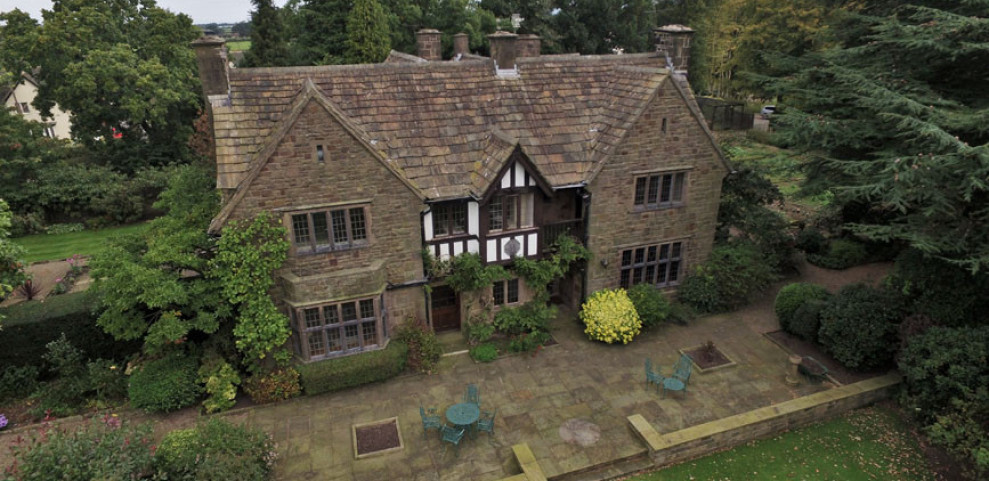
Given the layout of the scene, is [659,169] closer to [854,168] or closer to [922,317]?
[854,168]

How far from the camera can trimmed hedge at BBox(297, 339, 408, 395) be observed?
1709 cm

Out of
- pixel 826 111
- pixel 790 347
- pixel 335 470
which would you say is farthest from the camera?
pixel 826 111

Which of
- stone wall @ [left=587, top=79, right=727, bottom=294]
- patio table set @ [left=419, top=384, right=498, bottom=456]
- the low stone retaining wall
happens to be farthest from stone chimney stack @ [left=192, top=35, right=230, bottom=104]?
the low stone retaining wall

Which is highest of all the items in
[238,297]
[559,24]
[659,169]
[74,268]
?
[559,24]

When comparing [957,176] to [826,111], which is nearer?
[957,176]

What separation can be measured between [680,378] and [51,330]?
20.8 m

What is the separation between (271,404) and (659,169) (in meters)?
16.1

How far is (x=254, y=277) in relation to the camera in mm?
16266

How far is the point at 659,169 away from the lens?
20.7 m

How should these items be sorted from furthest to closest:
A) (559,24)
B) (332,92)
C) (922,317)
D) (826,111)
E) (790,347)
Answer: (559,24) → (826,111) → (790,347) → (332,92) → (922,317)

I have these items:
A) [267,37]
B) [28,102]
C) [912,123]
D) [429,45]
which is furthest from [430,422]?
[28,102]

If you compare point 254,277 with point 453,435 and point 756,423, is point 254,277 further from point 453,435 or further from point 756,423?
point 756,423

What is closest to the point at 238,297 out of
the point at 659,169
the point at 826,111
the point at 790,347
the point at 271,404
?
the point at 271,404

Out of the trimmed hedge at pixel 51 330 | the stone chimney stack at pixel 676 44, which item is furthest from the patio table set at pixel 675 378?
the trimmed hedge at pixel 51 330
